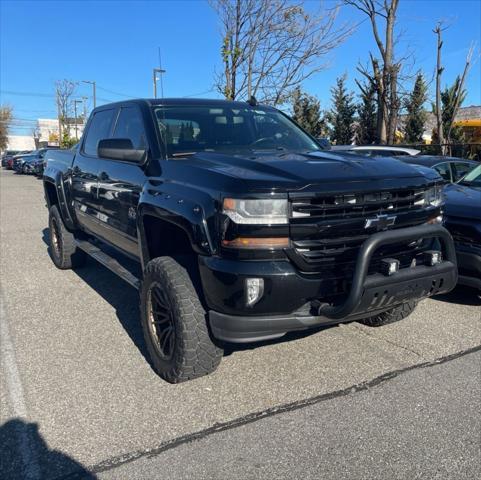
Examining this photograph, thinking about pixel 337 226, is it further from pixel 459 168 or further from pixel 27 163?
pixel 27 163

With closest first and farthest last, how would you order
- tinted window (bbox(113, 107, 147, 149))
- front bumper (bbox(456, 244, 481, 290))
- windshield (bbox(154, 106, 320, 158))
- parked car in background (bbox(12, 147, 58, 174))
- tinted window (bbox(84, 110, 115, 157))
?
windshield (bbox(154, 106, 320, 158))
tinted window (bbox(113, 107, 147, 149))
front bumper (bbox(456, 244, 481, 290))
tinted window (bbox(84, 110, 115, 157))
parked car in background (bbox(12, 147, 58, 174))

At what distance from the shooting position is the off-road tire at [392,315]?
4.24 m

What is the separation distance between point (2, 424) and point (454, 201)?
450cm

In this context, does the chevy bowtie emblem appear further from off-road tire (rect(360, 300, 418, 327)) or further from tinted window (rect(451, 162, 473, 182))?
tinted window (rect(451, 162, 473, 182))

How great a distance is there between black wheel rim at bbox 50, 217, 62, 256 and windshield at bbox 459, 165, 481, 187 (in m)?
5.17

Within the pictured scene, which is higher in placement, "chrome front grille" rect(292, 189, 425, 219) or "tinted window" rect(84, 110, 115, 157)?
"tinted window" rect(84, 110, 115, 157)

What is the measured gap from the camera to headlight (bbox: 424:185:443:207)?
350cm

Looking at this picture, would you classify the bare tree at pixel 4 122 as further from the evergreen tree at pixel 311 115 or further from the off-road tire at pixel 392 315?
the off-road tire at pixel 392 315

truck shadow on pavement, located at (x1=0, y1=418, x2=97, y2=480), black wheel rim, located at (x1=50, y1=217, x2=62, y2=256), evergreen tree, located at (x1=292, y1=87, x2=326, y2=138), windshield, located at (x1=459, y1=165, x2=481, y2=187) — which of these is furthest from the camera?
evergreen tree, located at (x1=292, y1=87, x2=326, y2=138)

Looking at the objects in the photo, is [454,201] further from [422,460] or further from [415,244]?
[422,460]

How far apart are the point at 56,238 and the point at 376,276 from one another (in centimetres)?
500

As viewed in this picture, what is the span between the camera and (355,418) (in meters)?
3.06

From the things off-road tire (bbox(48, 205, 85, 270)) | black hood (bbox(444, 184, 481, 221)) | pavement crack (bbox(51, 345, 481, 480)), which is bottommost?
pavement crack (bbox(51, 345, 481, 480))

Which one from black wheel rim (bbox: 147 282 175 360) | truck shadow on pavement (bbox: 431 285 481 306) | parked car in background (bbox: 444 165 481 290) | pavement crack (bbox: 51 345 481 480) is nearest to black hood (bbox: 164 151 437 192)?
black wheel rim (bbox: 147 282 175 360)
